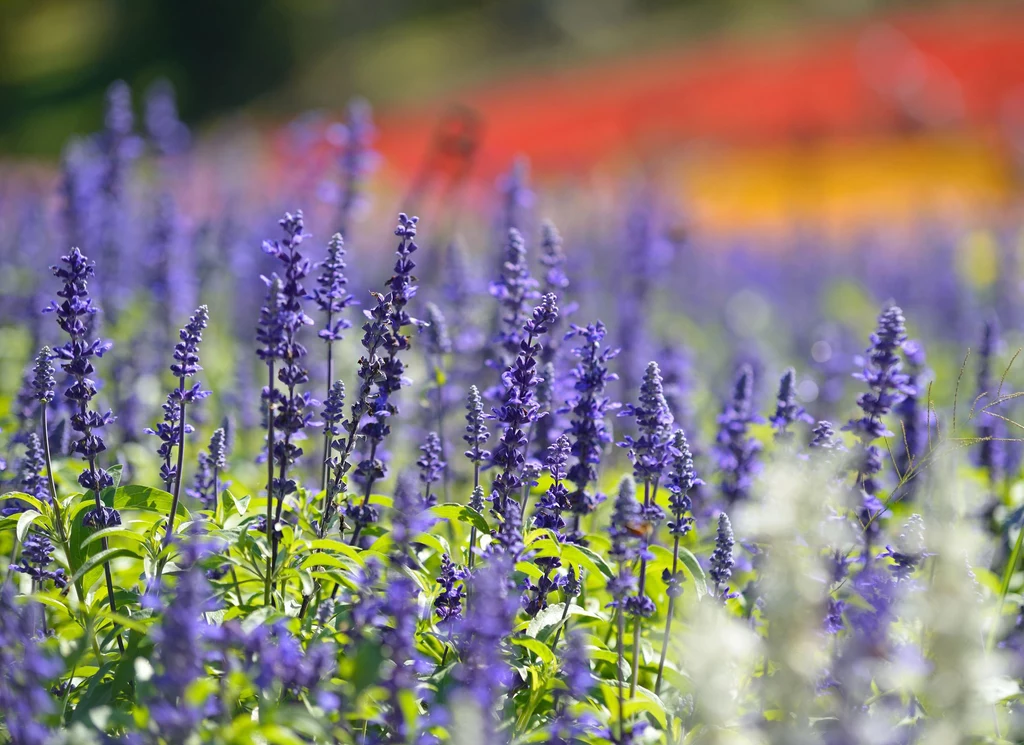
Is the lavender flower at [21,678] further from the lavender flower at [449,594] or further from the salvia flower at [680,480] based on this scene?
the salvia flower at [680,480]

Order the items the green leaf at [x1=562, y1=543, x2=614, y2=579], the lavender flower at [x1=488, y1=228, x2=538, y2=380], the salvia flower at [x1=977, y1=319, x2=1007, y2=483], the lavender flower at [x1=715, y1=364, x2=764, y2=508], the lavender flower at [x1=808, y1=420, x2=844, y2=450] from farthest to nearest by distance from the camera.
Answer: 1. the salvia flower at [x1=977, y1=319, x2=1007, y2=483]
2. the lavender flower at [x1=715, y1=364, x2=764, y2=508]
3. the lavender flower at [x1=488, y1=228, x2=538, y2=380]
4. the lavender flower at [x1=808, y1=420, x2=844, y2=450]
5. the green leaf at [x1=562, y1=543, x2=614, y2=579]

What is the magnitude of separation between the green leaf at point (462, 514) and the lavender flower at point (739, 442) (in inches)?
69.9

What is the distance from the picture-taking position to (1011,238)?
13047 mm

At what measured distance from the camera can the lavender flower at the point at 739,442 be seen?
16.7 ft

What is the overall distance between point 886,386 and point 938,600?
5.89 feet

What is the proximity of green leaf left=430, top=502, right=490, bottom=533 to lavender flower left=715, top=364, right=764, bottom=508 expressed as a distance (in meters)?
1.78

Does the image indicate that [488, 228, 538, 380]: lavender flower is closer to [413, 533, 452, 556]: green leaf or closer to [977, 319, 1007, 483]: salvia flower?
[413, 533, 452, 556]: green leaf

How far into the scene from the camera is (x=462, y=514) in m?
3.61

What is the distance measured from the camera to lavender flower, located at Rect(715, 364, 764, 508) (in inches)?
200

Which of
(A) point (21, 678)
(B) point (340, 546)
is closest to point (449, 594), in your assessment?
(B) point (340, 546)

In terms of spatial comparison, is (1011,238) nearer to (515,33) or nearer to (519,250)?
(519,250)

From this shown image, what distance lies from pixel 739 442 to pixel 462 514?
6.36 ft

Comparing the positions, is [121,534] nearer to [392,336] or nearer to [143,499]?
[143,499]

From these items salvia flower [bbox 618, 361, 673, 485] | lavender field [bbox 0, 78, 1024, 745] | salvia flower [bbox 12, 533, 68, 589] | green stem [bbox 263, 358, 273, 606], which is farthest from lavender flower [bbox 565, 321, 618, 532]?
salvia flower [bbox 12, 533, 68, 589]
